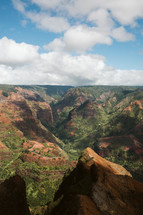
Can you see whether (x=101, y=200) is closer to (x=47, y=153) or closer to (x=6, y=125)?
(x=47, y=153)

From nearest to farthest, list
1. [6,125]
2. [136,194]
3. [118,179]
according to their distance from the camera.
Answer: [136,194] < [118,179] < [6,125]

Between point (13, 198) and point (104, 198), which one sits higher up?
point (104, 198)

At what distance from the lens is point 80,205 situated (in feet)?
73.5

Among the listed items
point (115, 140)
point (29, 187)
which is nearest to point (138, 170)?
point (115, 140)

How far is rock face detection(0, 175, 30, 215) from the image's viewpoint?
2578 cm

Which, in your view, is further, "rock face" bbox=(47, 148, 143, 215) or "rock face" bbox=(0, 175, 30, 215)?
"rock face" bbox=(0, 175, 30, 215)

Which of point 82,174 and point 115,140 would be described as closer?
point 82,174

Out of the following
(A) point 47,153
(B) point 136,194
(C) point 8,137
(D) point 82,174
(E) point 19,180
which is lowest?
(A) point 47,153

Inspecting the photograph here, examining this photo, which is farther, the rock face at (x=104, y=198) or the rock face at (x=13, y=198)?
the rock face at (x=13, y=198)

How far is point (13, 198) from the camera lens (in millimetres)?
27719

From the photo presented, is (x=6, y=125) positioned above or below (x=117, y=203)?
below

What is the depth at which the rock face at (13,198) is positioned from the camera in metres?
25.8

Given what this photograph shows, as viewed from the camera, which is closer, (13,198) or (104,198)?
(104,198)

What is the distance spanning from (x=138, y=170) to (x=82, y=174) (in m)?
121
